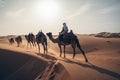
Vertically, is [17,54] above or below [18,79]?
above

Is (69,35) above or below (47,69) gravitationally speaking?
above

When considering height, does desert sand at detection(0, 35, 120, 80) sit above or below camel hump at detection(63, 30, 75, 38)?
below

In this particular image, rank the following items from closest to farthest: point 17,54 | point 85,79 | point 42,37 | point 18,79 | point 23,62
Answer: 1. point 85,79
2. point 18,79
3. point 23,62
4. point 17,54
5. point 42,37

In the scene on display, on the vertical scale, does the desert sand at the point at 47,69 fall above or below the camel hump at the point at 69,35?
below

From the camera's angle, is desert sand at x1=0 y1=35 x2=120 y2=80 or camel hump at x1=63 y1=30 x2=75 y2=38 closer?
desert sand at x1=0 y1=35 x2=120 y2=80

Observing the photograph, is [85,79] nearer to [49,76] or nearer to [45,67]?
[49,76]

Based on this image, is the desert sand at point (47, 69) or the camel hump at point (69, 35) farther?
the camel hump at point (69, 35)

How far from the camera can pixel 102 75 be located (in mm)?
10500

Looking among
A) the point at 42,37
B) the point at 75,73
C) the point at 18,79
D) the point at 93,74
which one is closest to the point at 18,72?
the point at 18,79

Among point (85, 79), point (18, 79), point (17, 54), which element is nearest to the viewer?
point (85, 79)

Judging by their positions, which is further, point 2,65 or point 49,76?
point 2,65

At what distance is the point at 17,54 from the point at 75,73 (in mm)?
6382

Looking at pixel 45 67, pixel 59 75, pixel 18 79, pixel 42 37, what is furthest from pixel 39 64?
pixel 42 37

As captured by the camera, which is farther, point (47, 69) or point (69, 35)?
point (69, 35)
